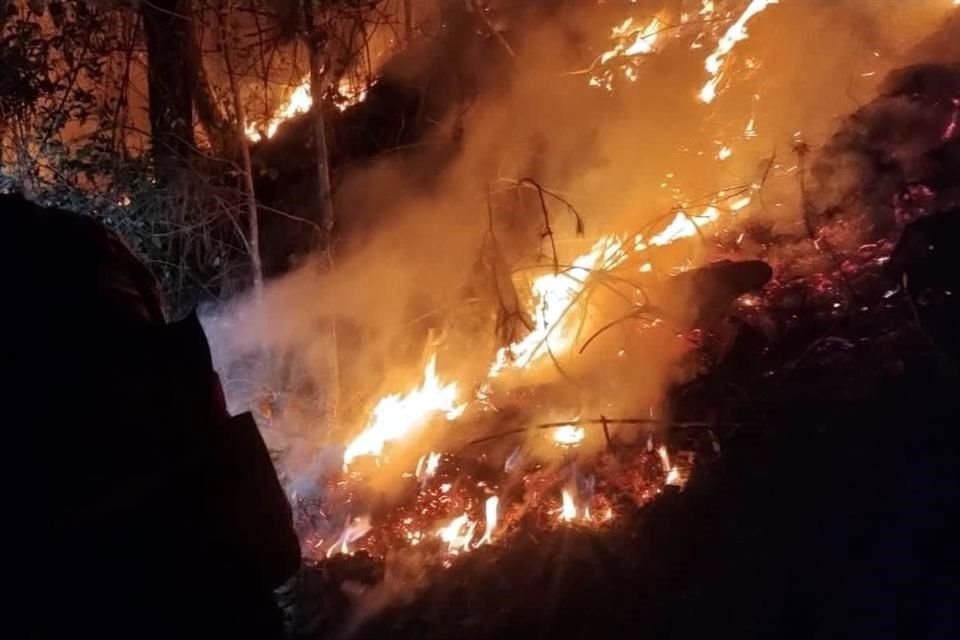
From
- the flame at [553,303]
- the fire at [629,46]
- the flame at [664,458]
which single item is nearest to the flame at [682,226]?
the flame at [553,303]

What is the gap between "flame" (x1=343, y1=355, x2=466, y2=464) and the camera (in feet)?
18.7

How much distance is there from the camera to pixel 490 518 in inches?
198

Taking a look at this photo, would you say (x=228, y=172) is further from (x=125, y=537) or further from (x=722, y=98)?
(x=125, y=537)

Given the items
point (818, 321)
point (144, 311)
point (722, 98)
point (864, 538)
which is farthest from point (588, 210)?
point (144, 311)

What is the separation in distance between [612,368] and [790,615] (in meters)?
2.13

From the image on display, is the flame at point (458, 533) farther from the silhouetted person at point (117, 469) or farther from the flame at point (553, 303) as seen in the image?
the silhouetted person at point (117, 469)

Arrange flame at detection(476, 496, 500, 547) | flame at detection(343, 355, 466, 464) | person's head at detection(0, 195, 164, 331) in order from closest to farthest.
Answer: person's head at detection(0, 195, 164, 331), flame at detection(476, 496, 500, 547), flame at detection(343, 355, 466, 464)

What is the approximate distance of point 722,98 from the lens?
23.6 ft

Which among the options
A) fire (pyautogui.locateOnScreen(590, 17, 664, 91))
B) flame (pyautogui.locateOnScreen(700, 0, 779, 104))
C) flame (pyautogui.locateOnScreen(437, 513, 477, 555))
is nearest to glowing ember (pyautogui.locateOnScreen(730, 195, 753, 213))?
flame (pyautogui.locateOnScreen(700, 0, 779, 104))

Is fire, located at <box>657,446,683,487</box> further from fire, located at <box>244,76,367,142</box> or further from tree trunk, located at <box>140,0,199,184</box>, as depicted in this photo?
tree trunk, located at <box>140,0,199,184</box>

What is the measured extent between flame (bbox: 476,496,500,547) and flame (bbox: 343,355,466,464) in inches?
30.5

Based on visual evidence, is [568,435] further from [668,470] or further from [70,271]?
[70,271]

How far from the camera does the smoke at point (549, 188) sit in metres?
6.05

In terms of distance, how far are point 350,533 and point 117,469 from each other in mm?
3628
